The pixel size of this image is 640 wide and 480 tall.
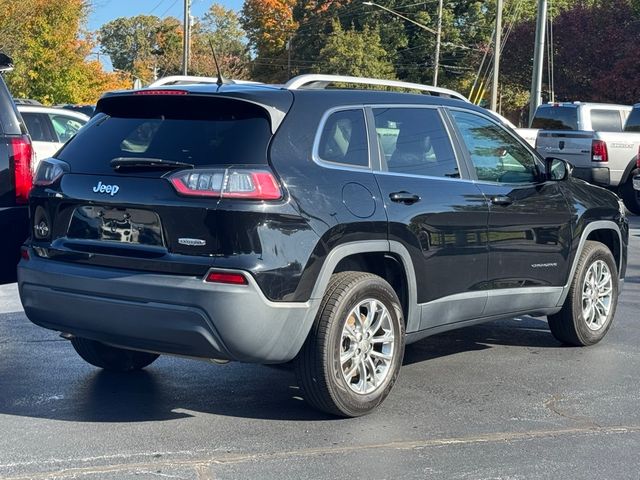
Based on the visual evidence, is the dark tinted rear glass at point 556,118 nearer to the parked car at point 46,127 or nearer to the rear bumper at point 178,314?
the parked car at point 46,127

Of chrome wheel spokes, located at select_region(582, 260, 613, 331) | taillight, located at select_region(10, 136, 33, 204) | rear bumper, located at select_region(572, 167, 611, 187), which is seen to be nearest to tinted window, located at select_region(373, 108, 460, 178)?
chrome wheel spokes, located at select_region(582, 260, 613, 331)

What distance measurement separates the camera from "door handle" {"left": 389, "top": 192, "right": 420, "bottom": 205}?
5.61m

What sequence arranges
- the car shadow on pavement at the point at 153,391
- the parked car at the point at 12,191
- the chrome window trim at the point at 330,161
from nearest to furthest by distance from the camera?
the chrome window trim at the point at 330,161 → the car shadow on pavement at the point at 153,391 → the parked car at the point at 12,191

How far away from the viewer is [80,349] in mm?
6355

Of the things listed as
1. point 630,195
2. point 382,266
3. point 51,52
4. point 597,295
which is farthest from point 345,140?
point 51,52

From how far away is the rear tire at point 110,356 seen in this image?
20.7 feet

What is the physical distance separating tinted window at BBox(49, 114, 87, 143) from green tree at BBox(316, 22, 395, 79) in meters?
38.1

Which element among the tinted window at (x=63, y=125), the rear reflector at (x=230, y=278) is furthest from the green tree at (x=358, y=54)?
the rear reflector at (x=230, y=278)

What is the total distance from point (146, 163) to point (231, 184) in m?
0.53

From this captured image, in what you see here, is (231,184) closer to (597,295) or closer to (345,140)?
(345,140)

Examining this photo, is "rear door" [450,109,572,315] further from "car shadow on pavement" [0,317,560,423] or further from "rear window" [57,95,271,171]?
"rear window" [57,95,271,171]

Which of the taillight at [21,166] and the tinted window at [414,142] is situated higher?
the tinted window at [414,142]

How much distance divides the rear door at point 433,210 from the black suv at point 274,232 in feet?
0.04

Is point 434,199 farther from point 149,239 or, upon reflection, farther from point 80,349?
point 80,349
